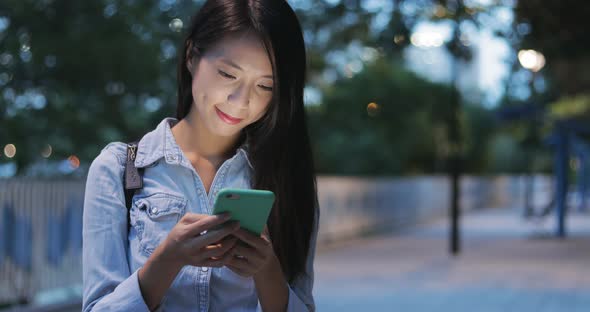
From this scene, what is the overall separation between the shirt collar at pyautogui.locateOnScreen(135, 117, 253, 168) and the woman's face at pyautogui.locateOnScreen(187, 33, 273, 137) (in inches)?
3.3

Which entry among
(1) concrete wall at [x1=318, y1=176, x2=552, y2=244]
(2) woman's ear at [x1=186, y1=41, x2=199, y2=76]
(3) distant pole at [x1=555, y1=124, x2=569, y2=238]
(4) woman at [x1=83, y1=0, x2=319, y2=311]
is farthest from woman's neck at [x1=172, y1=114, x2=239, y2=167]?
(3) distant pole at [x1=555, y1=124, x2=569, y2=238]

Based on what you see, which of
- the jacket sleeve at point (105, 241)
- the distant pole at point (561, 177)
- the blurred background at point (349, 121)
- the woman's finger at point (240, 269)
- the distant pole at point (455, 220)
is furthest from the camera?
the distant pole at point (561, 177)

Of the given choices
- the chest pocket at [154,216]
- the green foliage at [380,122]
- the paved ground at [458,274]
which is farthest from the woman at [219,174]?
the green foliage at [380,122]

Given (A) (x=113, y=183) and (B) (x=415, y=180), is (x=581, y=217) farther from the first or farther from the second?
(A) (x=113, y=183)

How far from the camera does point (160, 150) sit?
6.12 feet

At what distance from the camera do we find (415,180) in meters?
25.7

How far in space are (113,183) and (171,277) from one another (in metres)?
0.27

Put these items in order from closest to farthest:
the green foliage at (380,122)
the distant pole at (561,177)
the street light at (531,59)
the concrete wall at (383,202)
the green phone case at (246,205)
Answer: the green phone case at (246,205) < the street light at (531,59) < the concrete wall at (383,202) < the distant pole at (561,177) < the green foliage at (380,122)

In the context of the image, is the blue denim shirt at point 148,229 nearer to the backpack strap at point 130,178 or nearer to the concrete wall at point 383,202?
the backpack strap at point 130,178

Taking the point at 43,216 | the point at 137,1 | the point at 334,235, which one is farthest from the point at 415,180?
the point at 43,216

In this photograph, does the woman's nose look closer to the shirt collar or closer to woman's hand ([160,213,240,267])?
the shirt collar

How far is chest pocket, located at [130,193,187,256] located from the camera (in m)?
1.80

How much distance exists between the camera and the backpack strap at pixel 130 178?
183 centimetres

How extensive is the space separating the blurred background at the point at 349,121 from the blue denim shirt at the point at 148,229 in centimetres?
254
